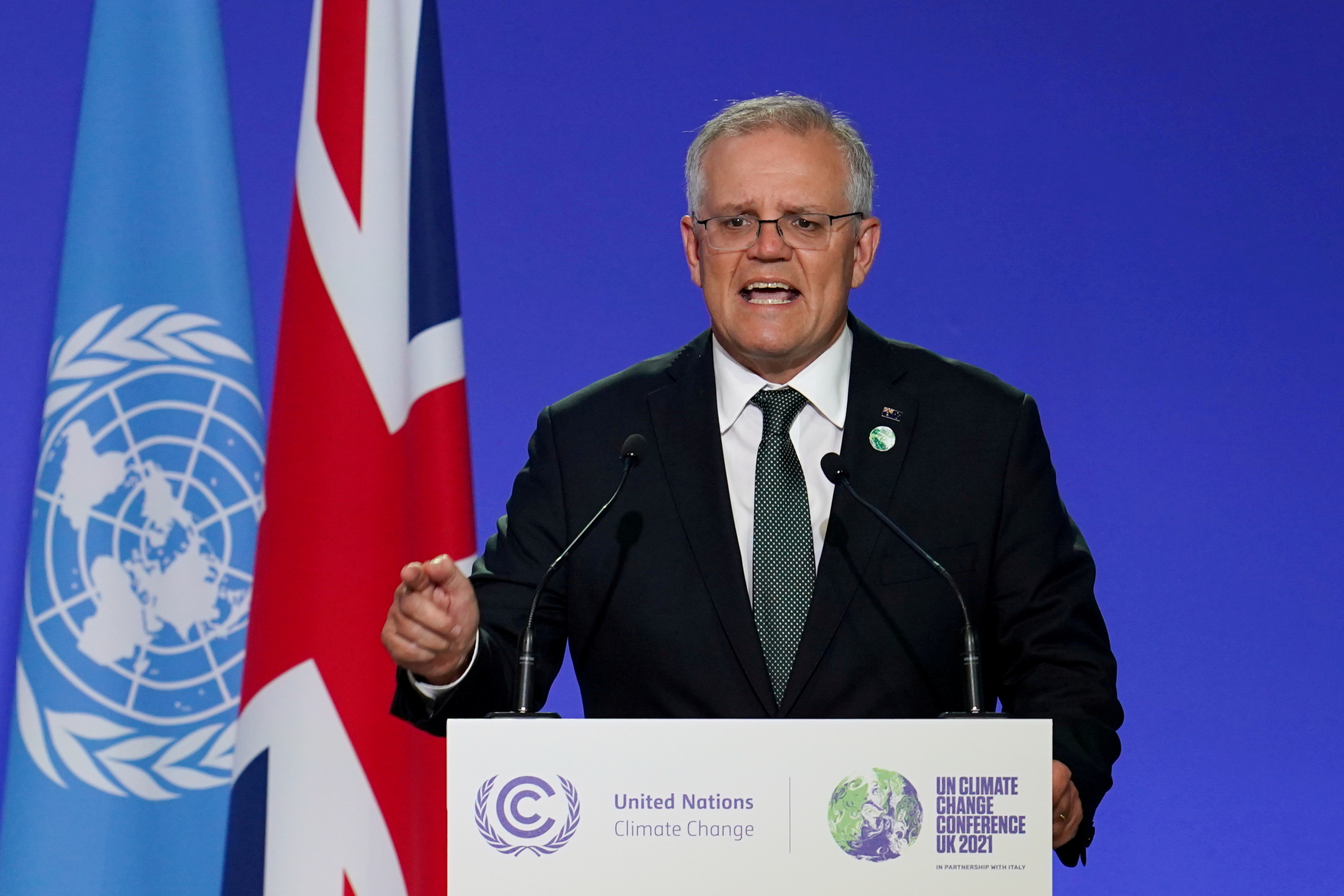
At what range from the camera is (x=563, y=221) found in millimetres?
3135

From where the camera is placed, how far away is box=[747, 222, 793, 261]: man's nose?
6.29 ft

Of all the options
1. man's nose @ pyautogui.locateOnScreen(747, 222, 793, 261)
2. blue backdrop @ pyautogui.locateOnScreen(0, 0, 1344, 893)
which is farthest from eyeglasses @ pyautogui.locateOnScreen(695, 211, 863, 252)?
blue backdrop @ pyautogui.locateOnScreen(0, 0, 1344, 893)

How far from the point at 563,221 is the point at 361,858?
4.94ft

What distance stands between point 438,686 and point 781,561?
1.64 ft

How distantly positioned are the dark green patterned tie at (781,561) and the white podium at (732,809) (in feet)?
1.69

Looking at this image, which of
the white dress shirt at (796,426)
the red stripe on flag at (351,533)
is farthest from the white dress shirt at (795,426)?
the red stripe on flag at (351,533)

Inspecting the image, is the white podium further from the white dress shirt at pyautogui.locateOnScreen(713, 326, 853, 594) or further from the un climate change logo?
the white dress shirt at pyautogui.locateOnScreen(713, 326, 853, 594)

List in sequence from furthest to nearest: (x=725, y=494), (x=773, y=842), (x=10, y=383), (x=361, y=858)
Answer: (x=10, y=383), (x=361, y=858), (x=725, y=494), (x=773, y=842)

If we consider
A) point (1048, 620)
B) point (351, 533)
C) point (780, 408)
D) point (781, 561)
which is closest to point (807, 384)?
point (780, 408)

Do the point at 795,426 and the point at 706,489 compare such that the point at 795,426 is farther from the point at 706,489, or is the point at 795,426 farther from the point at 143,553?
the point at 143,553

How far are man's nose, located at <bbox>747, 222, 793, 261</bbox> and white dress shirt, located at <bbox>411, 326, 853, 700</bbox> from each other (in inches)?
6.9

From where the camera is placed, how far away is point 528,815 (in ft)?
4.04

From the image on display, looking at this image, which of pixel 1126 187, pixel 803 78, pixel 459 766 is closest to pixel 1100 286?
pixel 1126 187

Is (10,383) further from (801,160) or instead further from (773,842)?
(773,842)
